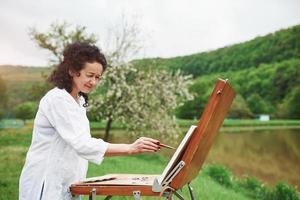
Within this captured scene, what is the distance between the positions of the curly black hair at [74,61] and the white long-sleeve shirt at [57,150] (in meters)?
0.07

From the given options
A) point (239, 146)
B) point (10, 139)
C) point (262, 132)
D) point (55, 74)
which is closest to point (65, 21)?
point (10, 139)

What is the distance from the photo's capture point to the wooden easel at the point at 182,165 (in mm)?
2824

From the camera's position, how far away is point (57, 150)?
305cm

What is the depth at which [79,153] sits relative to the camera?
2967 mm

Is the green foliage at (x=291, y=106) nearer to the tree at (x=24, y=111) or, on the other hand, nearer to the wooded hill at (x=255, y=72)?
the wooded hill at (x=255, y=72)

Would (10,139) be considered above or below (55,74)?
below

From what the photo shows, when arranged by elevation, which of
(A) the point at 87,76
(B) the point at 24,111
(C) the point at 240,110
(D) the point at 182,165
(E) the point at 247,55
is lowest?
(C) the point at 240,110

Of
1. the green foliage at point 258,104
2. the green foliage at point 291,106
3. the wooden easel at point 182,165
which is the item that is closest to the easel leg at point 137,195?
the wooden easel at point 182,165

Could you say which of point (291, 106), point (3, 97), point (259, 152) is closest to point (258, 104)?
point (291, 106)

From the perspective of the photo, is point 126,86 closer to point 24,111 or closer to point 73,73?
point 24,111

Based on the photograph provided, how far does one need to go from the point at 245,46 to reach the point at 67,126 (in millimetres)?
42830

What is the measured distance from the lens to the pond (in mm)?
17844

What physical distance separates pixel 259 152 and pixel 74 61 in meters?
20.0

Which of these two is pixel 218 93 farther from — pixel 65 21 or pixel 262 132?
pixel 262 132
